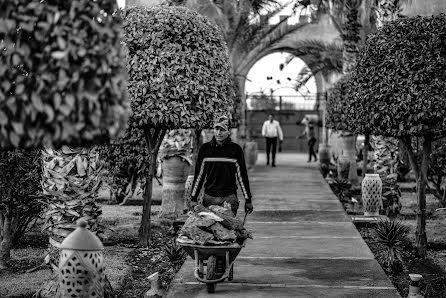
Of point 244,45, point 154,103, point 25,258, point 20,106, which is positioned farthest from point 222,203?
point 244,45

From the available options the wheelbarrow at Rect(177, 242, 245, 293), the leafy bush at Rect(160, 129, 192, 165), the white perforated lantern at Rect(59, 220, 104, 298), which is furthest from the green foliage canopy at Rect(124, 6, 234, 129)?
the white perforated lantern at Rect(59, 220, 104, 298)

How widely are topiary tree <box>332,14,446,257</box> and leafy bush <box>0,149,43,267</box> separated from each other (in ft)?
15.7

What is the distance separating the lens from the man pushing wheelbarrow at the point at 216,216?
8.91 m

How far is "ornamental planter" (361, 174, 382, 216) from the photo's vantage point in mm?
15680

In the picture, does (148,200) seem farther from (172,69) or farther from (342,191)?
(342,191)

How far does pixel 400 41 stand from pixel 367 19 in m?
12.2

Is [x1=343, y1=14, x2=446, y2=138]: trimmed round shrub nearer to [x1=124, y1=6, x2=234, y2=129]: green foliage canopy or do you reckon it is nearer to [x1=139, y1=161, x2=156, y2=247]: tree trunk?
[x1=124, y1=6, x2=234, y2=129]: green foliage canopy

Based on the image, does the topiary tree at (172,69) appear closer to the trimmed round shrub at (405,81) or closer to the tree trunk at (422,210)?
the trimmed round shrub at (405,81)

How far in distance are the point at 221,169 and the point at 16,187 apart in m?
2.97

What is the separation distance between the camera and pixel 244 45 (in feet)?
84.0

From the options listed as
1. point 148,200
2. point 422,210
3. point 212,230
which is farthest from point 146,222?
point 212,230

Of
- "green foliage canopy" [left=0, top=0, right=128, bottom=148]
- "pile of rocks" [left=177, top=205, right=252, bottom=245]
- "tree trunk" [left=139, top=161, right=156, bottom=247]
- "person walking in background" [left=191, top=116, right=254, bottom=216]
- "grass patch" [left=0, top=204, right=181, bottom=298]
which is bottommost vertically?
"grass patch" [left=0, top=204, right=181, bottom=298]

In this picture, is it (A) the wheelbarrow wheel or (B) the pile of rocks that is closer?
(B) the pile of rocks

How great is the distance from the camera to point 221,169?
32.7 feet
